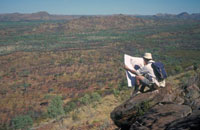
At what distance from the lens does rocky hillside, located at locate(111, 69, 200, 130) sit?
13.5ft

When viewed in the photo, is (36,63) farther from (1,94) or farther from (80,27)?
(80,27)

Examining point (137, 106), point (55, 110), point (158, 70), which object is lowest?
point (55, 110)

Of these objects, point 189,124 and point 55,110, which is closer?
point 189,124

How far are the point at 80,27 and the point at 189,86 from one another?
160818 millimetres

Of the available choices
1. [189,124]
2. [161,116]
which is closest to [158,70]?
[161,116]

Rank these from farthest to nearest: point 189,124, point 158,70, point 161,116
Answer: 1. point 158,70
2. point 161,116
3. point 189,124

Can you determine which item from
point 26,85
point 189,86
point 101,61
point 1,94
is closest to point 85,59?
point 101,61

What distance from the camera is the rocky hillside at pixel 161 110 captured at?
4125mm

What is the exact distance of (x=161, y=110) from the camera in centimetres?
477

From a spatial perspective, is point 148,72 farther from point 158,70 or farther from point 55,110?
point 55,110

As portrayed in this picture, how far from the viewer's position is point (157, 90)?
5.72 m

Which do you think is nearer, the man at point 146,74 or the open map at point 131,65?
the man at point 146,74

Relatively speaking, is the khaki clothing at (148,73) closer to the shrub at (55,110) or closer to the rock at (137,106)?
the rock at (137,106)

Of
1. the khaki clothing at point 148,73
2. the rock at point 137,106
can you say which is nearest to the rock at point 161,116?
the rock at point 137,106
